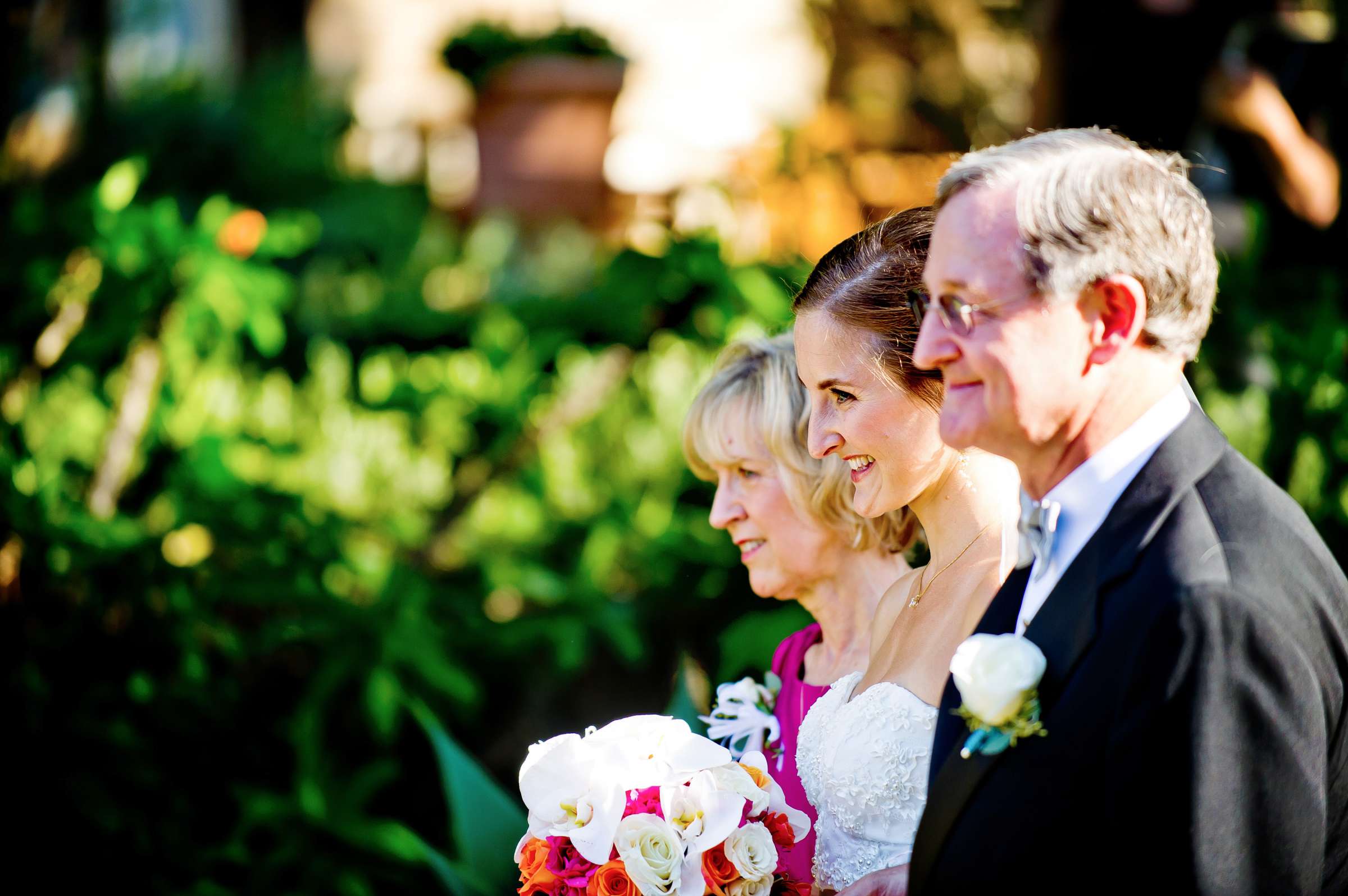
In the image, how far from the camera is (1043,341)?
4.17 feet

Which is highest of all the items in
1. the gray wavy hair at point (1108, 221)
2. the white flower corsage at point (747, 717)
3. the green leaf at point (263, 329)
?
the gray wavy hair at point (1108, 221)

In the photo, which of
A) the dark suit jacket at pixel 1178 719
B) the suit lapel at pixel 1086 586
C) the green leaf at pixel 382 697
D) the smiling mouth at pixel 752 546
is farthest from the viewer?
the green leaf at pixel 382 697

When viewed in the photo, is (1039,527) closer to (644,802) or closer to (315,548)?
(644,802)

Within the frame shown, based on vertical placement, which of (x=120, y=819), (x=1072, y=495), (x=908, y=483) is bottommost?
(x=120, y=819)

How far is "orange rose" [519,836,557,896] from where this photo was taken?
A: 5.71 ft

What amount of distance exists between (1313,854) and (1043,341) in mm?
598

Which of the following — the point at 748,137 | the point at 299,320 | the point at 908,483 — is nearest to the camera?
the point at 908,483

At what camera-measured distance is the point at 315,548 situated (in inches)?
164

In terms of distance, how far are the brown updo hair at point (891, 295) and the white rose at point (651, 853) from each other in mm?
765

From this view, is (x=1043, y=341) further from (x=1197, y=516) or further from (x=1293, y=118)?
(x=1293, y=118)

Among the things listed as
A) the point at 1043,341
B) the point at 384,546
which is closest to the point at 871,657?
the point at 1043,341

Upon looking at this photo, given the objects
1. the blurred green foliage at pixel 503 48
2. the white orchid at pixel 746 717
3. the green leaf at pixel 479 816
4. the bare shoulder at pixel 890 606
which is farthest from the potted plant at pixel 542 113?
the bare shoulder at pixel 890 606

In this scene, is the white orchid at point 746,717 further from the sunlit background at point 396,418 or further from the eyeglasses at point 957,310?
the eyeglasses at point 957,310

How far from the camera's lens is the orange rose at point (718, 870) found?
1.71 metres
